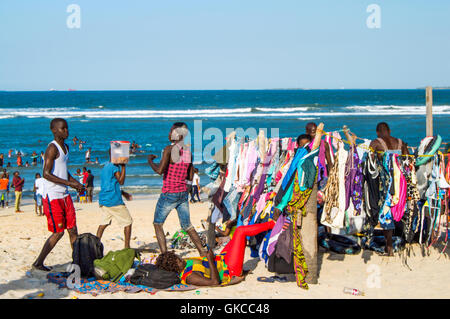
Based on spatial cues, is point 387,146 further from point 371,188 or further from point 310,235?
point 310,235

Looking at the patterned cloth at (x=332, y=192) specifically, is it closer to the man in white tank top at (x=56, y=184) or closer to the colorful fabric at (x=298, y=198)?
the colorful fabric at (x=298, y=198)

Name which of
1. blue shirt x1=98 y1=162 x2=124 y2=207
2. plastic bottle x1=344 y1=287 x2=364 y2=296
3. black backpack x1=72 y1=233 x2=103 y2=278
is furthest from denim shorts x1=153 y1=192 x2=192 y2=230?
plastic bottle x1=344 y1=287 x2=364 y2=296

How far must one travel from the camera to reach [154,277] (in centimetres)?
538

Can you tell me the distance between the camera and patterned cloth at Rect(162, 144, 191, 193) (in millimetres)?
6016

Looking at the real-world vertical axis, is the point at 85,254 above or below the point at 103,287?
above

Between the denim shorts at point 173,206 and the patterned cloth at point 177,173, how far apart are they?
74mm

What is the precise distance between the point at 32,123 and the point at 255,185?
1632 inches

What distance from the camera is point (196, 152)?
80.7ft

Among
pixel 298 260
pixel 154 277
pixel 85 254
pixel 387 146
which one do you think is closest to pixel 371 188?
pixel 387 146

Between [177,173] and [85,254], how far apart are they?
4.81 ft

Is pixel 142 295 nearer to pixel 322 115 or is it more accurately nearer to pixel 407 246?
pixel 407 246

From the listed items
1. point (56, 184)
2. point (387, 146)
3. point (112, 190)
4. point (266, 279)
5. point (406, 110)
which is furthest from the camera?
point (406, 110)

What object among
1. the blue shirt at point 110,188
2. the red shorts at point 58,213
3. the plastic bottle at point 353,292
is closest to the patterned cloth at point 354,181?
the plastic bottle at point 353,292
